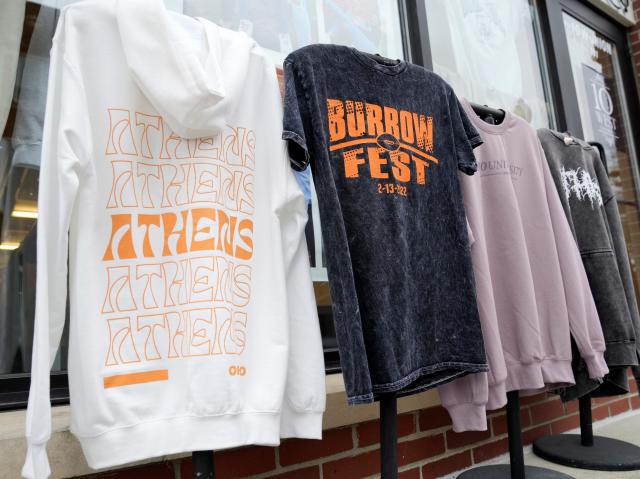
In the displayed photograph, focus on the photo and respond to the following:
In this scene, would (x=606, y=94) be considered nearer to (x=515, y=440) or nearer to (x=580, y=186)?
(x=580, y=186)

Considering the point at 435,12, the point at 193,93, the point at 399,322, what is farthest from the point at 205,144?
the point at 435,12

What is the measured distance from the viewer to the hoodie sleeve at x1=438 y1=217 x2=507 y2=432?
1487mm

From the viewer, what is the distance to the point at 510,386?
1.65 meters

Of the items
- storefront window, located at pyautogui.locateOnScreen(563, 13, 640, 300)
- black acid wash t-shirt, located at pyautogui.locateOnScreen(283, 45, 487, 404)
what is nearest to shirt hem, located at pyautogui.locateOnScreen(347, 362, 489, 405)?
black acid wash t-shirt, located at pyautogui.locateOnScreen(283, 45, 487, 404)

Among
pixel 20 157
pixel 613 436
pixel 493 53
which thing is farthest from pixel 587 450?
pixel 20 157

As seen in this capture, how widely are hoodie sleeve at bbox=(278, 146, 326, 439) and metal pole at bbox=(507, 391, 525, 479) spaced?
0.88m

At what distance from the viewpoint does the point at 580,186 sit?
7.00 ft

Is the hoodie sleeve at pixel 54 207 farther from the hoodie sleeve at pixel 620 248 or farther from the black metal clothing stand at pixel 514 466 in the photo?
the hoodie sleeve at pixel 620 248

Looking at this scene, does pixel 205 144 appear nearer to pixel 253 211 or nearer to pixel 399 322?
pixel 253 211

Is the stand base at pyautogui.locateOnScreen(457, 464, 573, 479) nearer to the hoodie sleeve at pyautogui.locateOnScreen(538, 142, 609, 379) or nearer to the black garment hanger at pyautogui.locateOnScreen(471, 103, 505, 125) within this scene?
the hoodie sleeve at pyautogui.locateOnScreen(538, 142, 609, 379)

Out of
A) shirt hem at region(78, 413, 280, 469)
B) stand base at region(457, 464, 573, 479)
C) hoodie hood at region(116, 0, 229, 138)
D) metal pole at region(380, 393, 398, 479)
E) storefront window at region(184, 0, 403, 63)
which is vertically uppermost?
storefront window at region(184, 0, 403, 63)

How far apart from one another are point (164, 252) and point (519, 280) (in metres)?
1.15

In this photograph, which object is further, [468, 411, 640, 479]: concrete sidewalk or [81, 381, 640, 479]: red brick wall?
[468, 411, 640, 479]: concrete sidewalk

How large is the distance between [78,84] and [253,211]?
460mm
